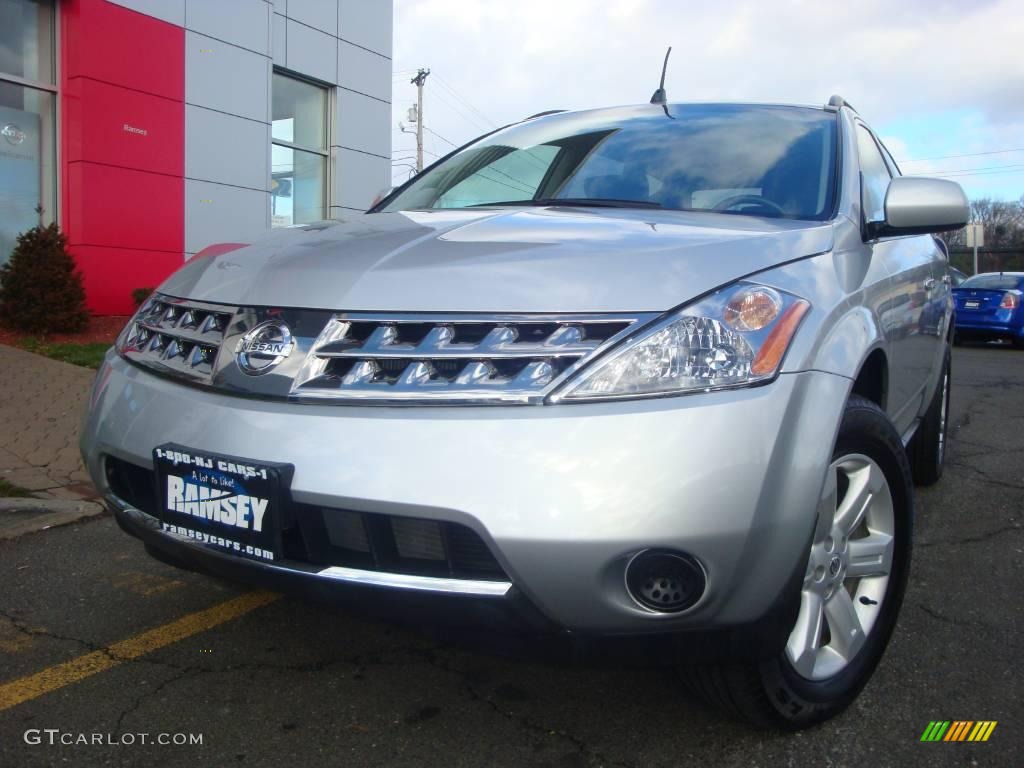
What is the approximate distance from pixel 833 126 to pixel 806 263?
45.3 inches

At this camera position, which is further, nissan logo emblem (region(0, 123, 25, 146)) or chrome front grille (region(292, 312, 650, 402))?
nissan logo emblem (region(0, 123, 25, 146))

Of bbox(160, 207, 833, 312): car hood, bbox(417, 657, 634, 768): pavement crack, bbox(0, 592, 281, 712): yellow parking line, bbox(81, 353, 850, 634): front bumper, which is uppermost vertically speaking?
bbox(160, 207, 833, 312): car hood

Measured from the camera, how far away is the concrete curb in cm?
382

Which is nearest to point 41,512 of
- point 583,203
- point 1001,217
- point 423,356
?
point 583,203

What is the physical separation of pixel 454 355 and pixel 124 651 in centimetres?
148

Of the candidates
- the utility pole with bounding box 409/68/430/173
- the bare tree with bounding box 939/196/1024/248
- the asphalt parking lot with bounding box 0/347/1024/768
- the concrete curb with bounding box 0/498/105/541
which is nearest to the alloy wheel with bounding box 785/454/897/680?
the asphalt parking lot with bounding box 0/347/1024/768

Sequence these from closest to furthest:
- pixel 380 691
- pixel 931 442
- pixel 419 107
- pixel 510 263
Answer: pixel 510 263 → pixel 380 691 → pixel 931 442 → pixel 419 107

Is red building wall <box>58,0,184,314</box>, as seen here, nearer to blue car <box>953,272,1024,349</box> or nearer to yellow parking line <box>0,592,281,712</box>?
yellow parking line <box>0,592,281,712</box>

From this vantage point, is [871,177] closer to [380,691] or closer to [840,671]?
[840,671]

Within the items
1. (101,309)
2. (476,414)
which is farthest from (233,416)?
(101,309)

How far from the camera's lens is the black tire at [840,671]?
76.2 inches

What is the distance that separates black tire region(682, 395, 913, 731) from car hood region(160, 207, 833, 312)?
1.43 feet

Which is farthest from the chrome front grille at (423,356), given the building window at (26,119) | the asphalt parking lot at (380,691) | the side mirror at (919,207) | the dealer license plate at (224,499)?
the building window at (26,119)

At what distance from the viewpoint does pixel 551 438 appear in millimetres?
1684
